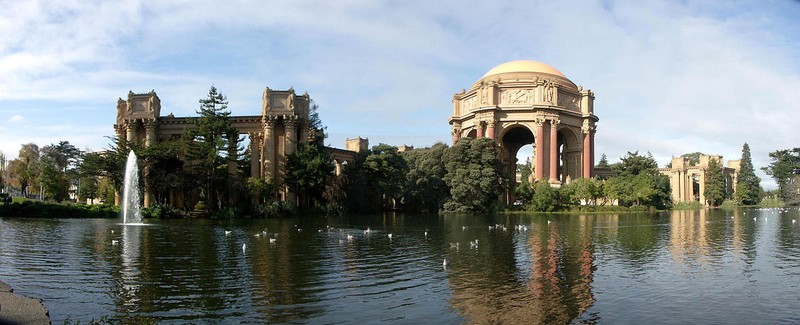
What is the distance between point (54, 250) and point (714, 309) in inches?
759

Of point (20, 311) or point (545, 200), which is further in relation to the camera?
point (545, 200)

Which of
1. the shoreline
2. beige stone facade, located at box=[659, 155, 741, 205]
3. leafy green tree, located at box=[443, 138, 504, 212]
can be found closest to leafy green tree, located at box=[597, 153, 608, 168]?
beige stone facade, located at box=[659, 155, 741, 205]

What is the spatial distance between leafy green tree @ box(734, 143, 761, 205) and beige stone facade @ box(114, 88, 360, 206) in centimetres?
7917

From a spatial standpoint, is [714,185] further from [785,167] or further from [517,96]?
[517,96]

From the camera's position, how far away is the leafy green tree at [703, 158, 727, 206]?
94.3 metres

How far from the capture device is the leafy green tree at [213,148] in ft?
152

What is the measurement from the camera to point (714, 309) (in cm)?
1124

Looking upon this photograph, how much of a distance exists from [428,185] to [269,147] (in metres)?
16.9

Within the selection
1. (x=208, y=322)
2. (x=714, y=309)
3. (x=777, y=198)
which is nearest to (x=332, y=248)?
(x=208, y=322)

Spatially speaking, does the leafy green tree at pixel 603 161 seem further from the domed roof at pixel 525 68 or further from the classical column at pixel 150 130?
the classical column at pixel 150 130

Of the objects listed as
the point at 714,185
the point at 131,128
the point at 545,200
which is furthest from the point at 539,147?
the point at 131,128

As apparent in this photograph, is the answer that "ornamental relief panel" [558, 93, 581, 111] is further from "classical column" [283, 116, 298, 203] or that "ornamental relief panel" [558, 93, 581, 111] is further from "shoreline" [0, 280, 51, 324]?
"shoreline" [0, 280, 51, 324]

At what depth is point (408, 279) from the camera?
47.1 feet

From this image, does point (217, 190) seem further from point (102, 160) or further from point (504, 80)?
point (504, 80)
